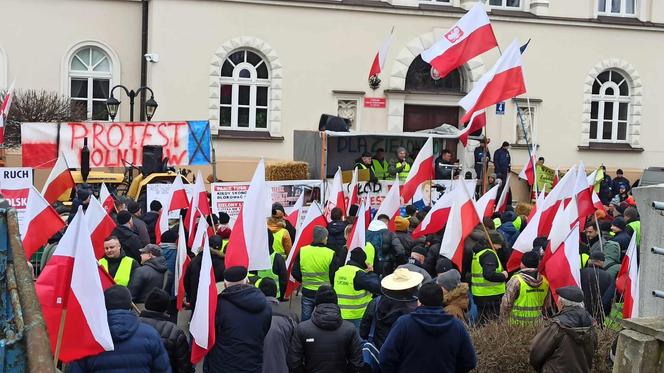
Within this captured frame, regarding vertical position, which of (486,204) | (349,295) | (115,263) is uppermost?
(486,204)

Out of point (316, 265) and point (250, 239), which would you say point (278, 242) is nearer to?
point (316, 265)

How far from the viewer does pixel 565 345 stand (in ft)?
23.9

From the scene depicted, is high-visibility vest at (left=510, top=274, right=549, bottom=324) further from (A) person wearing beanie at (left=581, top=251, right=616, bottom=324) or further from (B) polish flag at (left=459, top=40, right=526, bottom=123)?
(B) polish flag at (left=459, top=40, right=526, bottom=123)

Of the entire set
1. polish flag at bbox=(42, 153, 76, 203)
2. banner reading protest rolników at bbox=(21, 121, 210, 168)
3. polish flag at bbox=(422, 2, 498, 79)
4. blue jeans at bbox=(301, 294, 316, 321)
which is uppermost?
polish flag at bbox=(422, 2, 498, 79)

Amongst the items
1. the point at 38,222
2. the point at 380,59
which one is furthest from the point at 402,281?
the point at 380,59

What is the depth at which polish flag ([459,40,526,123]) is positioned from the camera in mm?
15141

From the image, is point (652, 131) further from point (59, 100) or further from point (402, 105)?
point (59, 100)

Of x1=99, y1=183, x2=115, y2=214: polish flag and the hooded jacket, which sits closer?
the hooded jacket

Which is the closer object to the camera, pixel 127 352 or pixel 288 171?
pixel 127 352

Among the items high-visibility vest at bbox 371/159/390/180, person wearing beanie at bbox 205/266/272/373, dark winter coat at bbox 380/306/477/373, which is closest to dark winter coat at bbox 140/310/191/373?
person wearing beanie at bbox 205/266/272/373

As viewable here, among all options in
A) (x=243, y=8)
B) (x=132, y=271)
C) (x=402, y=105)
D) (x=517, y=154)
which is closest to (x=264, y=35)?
(x=243, y=8)

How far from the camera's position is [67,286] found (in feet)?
22.1

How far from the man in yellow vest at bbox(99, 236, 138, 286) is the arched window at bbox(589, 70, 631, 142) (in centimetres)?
2163

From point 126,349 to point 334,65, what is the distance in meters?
20.8
